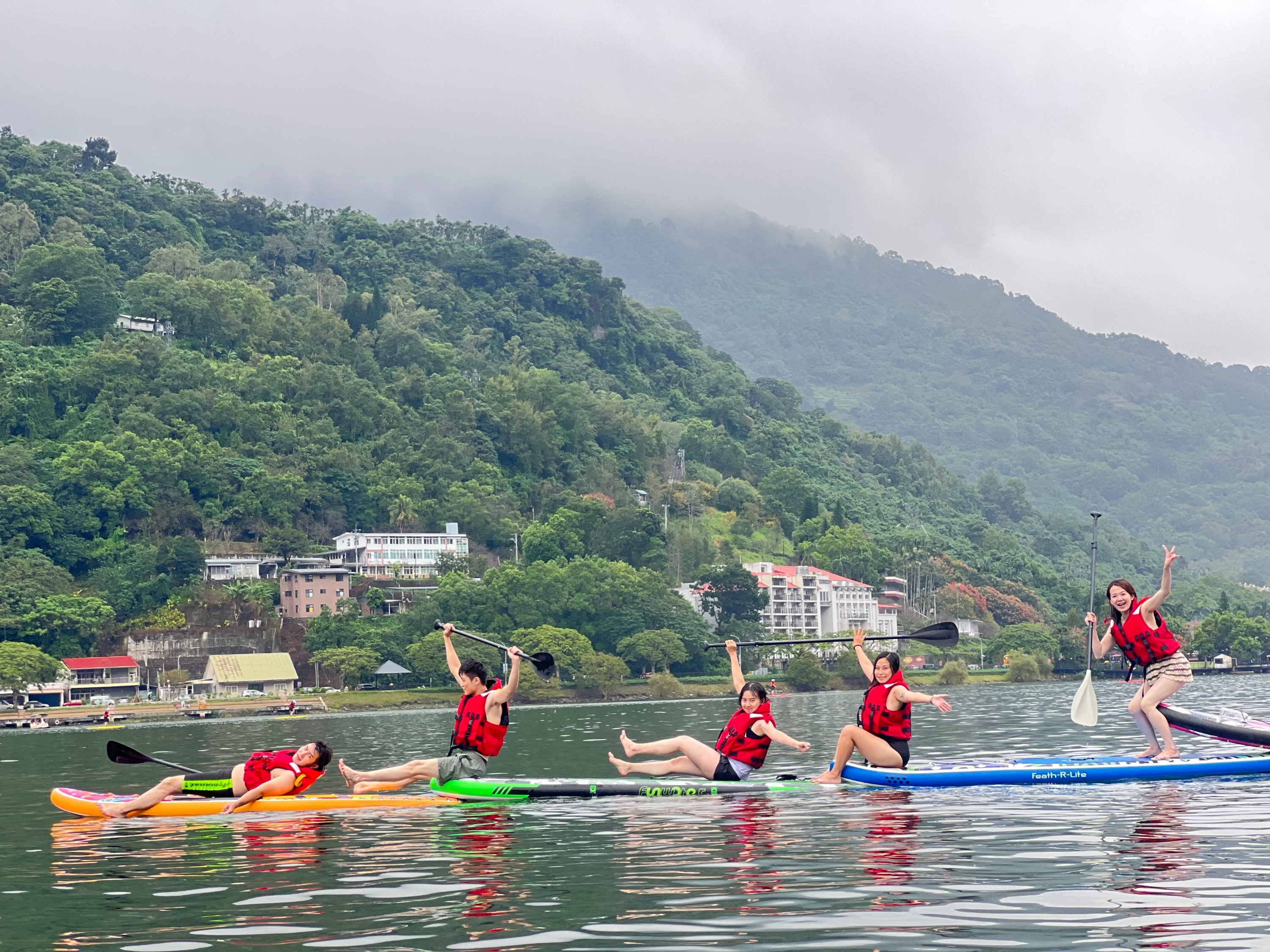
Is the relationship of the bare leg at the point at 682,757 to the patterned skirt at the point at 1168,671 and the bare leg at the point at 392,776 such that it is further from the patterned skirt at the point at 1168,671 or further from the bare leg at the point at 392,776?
the patterned skirt at the point at 1168,671

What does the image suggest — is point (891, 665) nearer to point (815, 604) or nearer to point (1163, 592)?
point (1163, 592)

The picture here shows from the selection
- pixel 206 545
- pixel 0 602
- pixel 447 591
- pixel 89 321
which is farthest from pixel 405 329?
pixel 0 602

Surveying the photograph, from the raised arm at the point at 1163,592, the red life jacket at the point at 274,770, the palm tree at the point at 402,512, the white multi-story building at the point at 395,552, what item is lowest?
the red life jacket at the point at 274,770

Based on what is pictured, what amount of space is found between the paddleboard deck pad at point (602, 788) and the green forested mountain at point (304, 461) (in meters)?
92.6

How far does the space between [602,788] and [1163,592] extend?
8.47 m

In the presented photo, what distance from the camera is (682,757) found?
22.0 meters

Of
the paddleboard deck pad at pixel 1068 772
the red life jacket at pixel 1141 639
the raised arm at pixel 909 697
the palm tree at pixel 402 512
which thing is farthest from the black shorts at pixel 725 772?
the palm tree at pixel 402 512

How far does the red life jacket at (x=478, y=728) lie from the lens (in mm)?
21484

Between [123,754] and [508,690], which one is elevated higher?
[508,690]

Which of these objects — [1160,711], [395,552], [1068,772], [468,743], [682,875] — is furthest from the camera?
[395,552]

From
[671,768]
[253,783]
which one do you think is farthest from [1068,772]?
[253,783]

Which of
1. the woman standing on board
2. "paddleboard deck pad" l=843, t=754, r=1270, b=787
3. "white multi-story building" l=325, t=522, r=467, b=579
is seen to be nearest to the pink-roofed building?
"white multi-story building" l=325, t=522, r=467, b=579

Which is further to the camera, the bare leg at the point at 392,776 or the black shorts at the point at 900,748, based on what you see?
the bare leg at the point at 392,776

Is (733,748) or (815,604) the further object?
(815,604)
